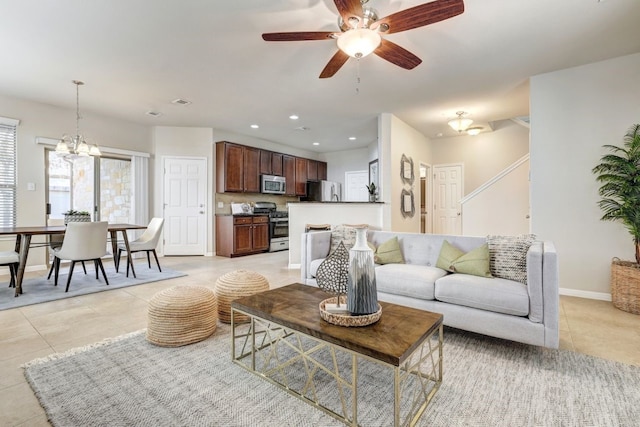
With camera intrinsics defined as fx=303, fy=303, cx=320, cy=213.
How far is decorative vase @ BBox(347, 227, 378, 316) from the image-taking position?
150 cm

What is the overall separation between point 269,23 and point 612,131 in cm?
381

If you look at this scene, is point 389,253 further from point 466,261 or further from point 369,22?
point 369,22

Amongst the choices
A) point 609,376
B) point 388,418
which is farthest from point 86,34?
point 609,376

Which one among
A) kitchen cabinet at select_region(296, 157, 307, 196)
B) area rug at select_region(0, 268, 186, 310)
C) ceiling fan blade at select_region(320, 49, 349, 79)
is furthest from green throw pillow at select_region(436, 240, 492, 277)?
kitchen cabinet at select_region(296, 157, 307, 196)

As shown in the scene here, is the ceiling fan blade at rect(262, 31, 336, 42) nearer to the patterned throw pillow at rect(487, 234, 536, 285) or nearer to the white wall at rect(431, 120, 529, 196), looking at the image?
the patterned throw pillow at rect(487, 234, 536, 285)

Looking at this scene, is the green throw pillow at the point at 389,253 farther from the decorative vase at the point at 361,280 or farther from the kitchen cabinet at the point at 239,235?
the kitchen cabinet at the point at 239,235

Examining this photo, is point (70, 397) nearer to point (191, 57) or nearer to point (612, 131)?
point (191, 57)

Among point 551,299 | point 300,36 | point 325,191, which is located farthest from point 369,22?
point 325,191

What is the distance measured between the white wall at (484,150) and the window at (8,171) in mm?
7803

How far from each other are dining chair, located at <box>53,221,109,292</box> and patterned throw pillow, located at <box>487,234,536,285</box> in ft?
14.2

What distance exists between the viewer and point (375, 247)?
327 centimetres

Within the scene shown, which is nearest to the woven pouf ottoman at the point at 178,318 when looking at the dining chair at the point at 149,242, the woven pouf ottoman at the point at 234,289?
the woven pouf ottoman at the point at 234,289

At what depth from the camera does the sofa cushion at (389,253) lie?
300 centimetres

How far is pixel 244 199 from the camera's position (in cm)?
708
